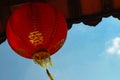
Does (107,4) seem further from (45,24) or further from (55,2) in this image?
(45,24)

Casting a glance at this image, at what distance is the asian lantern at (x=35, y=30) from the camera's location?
211 inches

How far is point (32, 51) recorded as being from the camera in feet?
17.8

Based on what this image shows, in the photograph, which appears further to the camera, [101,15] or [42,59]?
[101,15]

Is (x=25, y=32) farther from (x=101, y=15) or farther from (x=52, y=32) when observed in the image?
(x=101, y=15)

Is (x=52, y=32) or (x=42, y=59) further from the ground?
(x=52, y=32)

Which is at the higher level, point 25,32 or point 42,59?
point 25,32

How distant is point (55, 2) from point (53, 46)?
1265 millimetres

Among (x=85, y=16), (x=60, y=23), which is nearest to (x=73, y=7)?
(x=85, y=16)

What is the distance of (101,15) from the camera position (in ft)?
21.4

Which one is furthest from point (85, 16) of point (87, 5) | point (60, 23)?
point (60, 23)

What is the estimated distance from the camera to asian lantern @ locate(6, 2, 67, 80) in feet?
17.5

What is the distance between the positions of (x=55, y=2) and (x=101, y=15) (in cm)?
81

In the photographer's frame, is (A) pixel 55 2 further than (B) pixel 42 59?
Yes

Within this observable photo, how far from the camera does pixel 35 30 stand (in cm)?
534
